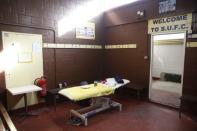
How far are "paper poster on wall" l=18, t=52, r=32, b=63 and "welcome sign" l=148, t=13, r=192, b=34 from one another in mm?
3364

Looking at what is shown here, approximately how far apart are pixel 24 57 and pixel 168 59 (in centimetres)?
565

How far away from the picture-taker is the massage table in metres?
3.16

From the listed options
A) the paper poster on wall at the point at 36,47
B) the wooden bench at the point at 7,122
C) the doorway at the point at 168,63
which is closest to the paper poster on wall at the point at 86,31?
the paper poster on wall at the point at 36,47

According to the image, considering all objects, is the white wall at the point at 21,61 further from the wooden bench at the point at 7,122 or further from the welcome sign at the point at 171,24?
the welcome sign at the point at 171,24

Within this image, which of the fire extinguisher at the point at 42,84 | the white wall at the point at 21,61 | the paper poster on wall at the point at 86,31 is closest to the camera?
the white wall at the point at 21,61

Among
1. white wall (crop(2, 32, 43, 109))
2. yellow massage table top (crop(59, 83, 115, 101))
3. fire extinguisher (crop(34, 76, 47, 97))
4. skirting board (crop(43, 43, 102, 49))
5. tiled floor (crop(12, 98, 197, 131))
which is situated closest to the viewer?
yellow massage table top (crop(59, 83, 115, 101))

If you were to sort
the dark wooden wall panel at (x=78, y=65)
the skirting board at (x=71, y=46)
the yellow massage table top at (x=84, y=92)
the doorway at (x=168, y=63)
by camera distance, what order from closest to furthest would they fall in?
1. the yellow massage table top at (x=84, y=92)
2. the skirting board at (x=71, y=46)
3. the dark wooden wall panel at (x=78, y=65)
4. the doorway at (x=168, y=63)

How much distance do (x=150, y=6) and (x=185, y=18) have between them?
3.45 feet

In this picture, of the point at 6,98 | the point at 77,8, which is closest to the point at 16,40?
the point at 6,98

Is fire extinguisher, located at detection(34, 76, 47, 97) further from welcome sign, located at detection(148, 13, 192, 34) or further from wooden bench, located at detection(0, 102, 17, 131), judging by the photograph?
welcome sign, located at detection(148, 13, 192, 34)

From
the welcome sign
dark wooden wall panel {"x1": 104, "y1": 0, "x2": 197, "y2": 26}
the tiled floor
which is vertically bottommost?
the tiled floor

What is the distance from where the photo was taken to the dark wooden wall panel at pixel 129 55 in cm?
484

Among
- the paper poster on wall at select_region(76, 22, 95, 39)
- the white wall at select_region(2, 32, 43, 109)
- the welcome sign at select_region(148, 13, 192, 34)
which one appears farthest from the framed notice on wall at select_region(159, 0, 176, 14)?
the white wall at select_region(2, 32, 43, 109)

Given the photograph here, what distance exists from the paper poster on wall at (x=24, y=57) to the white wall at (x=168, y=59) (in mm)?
4696
